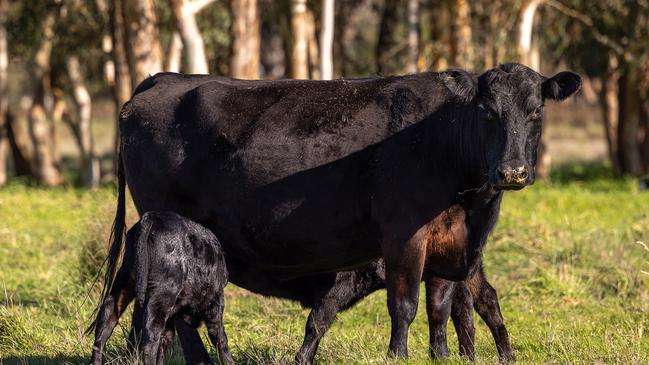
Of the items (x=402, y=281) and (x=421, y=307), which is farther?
(x=421, y=307)

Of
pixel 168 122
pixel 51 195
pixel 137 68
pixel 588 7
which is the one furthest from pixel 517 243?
pixel 588 7

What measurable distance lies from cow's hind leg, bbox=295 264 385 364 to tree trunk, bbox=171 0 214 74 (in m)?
8.78

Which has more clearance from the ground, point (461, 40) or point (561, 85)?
point (561, 85)

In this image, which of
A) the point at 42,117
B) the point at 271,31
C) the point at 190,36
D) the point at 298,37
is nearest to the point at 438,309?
the point at 190,36

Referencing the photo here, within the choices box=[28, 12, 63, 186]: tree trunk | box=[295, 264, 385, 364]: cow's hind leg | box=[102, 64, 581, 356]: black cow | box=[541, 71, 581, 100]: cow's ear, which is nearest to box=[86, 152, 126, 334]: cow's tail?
box=[102, 64, 581, 356]: black cow

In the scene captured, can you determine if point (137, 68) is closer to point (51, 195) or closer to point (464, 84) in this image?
point (51, 195)

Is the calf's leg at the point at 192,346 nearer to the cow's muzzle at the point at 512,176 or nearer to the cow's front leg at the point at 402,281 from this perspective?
the cow's front leg at the point at 402,281

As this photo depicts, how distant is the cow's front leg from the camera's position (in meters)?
7.58

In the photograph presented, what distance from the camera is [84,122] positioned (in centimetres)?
3105

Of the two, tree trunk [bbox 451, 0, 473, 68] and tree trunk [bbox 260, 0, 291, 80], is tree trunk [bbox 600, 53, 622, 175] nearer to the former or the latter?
tree trunk [bbox 451, 0, 473, 68]

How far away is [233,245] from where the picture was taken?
27.1 ft

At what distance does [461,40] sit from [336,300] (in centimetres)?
1663

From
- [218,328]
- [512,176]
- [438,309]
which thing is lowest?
[438,309]

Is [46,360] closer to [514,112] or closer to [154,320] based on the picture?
[154,320]
